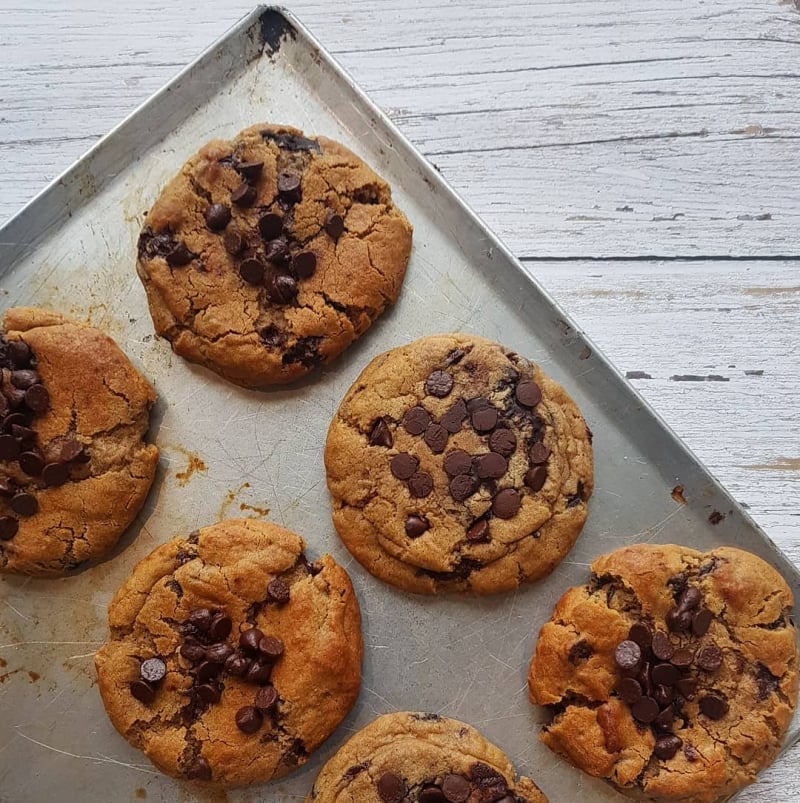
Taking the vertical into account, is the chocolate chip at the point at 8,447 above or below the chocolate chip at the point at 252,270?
above

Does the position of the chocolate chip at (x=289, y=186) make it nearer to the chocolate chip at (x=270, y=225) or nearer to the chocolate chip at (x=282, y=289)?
the chocolate chip at (x=270, y=225)

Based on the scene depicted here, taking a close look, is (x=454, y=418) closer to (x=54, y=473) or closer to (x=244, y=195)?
(x=244, y=195)

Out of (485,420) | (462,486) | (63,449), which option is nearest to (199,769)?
(63,449)

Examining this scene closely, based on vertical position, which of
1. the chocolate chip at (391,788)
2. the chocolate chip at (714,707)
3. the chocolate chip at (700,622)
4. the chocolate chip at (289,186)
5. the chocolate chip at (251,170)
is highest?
the chocolate chip at (251,170)

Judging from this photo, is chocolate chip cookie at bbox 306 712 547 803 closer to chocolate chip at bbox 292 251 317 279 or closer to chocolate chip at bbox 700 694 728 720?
chocolate chip at bbox 700 694 728 720

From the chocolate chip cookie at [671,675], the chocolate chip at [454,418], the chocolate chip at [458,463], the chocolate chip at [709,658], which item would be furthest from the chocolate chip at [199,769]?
the chocolate chip at [709,658]

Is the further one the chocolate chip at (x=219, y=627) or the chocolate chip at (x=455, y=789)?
the chocolate chip at (x=219, y=627)

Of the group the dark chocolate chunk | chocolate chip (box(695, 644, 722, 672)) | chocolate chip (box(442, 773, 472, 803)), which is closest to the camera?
chocolate chip (box(442, 773, 472, 803))

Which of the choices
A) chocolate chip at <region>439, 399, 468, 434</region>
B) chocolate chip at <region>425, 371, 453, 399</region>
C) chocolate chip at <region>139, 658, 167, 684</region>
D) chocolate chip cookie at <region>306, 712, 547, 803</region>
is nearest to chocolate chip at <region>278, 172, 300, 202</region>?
chocolate chip at <region>425, 371, 453, 399</region>
